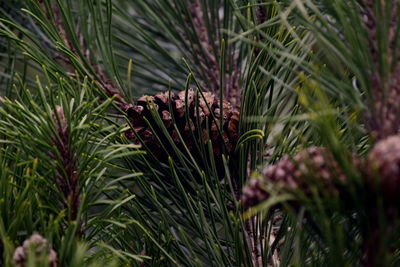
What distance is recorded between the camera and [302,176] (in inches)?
19.0

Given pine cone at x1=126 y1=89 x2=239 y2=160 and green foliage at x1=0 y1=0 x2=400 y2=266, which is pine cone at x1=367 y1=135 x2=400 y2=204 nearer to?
green foliage at x1=0 y1=0 x2=400 y2=266

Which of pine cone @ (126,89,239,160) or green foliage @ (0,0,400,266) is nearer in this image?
green foliage @ (0,0,400,266)

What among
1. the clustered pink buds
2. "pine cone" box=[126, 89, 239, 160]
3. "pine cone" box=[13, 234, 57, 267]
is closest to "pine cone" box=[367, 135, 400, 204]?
the clustered pink buds

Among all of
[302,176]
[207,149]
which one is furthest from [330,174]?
[207,149]

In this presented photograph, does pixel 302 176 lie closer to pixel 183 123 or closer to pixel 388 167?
pixel 388 167

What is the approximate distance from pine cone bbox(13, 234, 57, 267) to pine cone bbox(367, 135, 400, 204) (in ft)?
0.85

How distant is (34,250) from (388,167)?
0.92 ft

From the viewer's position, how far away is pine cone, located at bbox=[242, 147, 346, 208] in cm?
48

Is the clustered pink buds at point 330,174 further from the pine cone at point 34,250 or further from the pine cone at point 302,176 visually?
the pine cone at point 34,250

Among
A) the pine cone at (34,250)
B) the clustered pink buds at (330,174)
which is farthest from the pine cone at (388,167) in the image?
the pine cone at (34,250)

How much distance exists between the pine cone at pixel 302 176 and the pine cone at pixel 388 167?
0.10ft

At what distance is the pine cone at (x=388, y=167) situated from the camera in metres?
0.44

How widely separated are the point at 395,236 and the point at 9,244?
0.32m

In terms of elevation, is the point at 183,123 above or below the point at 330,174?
above
